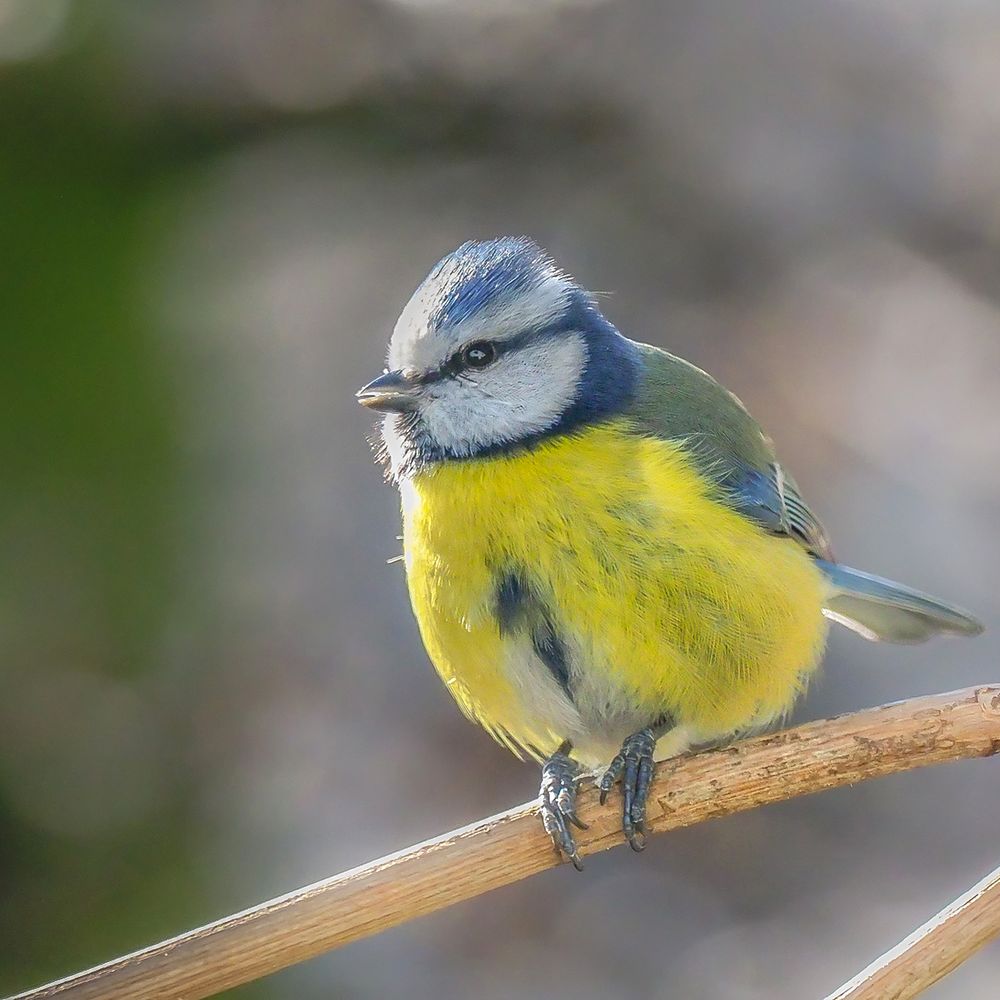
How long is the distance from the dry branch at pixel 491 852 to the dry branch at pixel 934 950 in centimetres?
19

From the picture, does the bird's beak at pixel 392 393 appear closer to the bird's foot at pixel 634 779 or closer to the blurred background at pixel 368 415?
the bird's foot at pixel 634 779

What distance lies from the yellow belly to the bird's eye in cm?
15

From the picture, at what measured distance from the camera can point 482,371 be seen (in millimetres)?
1905

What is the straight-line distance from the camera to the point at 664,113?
3852mm

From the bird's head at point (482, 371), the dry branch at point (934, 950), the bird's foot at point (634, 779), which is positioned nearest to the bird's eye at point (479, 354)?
the bird's head at point (482, 371)

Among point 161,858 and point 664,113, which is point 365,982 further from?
point 664,113

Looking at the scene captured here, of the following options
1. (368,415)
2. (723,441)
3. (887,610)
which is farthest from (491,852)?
(368,415)

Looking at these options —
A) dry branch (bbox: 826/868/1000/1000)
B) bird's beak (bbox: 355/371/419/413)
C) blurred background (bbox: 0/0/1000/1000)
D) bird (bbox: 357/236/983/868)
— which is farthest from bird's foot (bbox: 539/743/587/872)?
blurred background (bbox: 0/0/1000/1000)

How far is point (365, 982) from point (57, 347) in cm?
158

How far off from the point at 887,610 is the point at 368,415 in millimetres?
1604

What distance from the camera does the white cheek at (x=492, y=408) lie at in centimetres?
188

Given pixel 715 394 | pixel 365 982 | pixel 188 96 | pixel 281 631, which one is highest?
pixel 188 96

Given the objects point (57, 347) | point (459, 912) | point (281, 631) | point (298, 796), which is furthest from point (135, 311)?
point (459, 912)

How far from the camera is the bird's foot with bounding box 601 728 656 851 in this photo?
1729 mm
